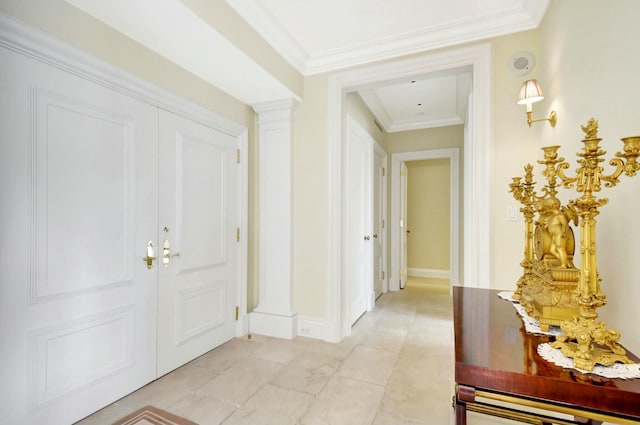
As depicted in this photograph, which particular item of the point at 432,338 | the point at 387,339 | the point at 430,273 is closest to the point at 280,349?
the point at 387,339

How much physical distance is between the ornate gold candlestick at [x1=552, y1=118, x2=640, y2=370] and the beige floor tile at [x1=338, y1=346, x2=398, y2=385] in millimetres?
1624

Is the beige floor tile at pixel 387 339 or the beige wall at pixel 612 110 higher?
the beige wall at pixel 612 110

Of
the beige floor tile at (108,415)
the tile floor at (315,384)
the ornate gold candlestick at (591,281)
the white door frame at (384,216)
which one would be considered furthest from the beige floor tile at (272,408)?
the white door frame at (384,216)

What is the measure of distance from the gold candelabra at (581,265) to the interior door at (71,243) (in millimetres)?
2248

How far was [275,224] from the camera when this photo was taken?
3066mm

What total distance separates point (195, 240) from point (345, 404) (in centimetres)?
165

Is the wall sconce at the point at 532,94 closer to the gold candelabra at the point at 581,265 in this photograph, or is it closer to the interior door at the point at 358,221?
the gold candelabra at the point at 581,265

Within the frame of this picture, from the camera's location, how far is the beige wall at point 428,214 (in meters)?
6.19

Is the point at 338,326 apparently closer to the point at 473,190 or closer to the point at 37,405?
the point at 473,190

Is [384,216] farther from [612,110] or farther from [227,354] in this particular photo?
[612,110]

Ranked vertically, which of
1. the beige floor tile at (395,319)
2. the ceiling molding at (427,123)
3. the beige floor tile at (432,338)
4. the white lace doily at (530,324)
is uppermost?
the ceiling molding at (427,123)

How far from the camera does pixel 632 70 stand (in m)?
1.04

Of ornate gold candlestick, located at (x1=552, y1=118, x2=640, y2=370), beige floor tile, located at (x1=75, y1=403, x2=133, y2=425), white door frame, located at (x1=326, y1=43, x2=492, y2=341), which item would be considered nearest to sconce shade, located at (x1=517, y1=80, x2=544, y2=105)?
white door frame, located at (x1=326, y1=43, x2=492, y2=341)

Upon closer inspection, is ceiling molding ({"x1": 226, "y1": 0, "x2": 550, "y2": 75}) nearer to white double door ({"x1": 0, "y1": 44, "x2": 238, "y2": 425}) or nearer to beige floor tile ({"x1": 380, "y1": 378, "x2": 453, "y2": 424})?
white double door ({"x1": 0, "y1": 44, "x2": 238, "y2": 425})
